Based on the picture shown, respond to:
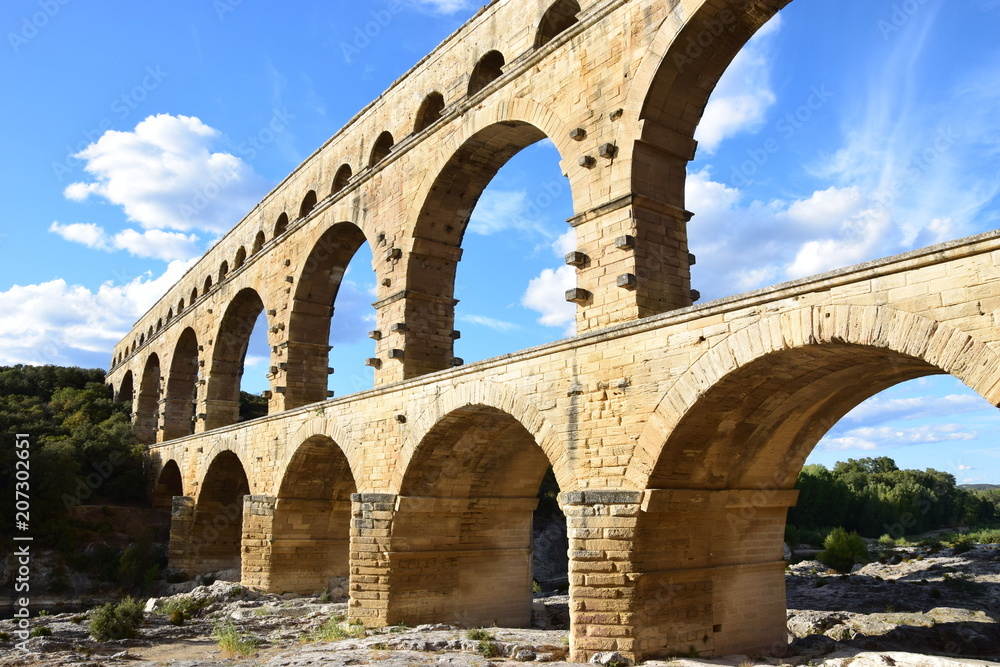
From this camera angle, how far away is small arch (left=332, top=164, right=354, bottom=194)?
16438 millimetres

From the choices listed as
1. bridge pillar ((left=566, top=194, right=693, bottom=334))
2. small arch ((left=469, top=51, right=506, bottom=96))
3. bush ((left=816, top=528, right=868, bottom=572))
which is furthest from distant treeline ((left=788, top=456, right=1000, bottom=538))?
bridge pillar ((left=566, top=194, right=693, bottom=334))

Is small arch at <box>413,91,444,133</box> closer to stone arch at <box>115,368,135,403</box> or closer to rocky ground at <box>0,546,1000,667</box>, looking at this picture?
rocky ground at <box>0,546,1000,667</box>

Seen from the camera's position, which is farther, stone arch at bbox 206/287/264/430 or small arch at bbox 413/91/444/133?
stone arch at bbox 206/287/264/430

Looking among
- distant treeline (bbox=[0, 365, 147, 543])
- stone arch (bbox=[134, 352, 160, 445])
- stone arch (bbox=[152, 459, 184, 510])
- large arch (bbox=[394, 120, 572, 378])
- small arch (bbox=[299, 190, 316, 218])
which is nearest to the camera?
large arch (bbox=[394, 120, 572, 378])

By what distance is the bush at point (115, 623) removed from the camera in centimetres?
1105

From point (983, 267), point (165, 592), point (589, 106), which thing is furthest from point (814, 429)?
point (165, 592)

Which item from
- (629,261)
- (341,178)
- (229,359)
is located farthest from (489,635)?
(229,359)

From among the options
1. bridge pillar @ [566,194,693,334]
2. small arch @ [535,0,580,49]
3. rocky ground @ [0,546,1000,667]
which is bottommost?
rocky ground @ [0,546,1000,667]

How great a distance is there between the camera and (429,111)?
14.0 meters

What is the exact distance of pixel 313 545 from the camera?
15391mm

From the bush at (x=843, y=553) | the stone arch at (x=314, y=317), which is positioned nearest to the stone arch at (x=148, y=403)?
the stone arch at (x=314, y=317)

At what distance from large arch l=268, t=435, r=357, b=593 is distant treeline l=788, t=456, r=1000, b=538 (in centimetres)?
2388

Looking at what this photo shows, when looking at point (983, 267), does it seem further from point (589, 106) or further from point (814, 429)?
point (589, 106)

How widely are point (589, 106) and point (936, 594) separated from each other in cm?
1114
